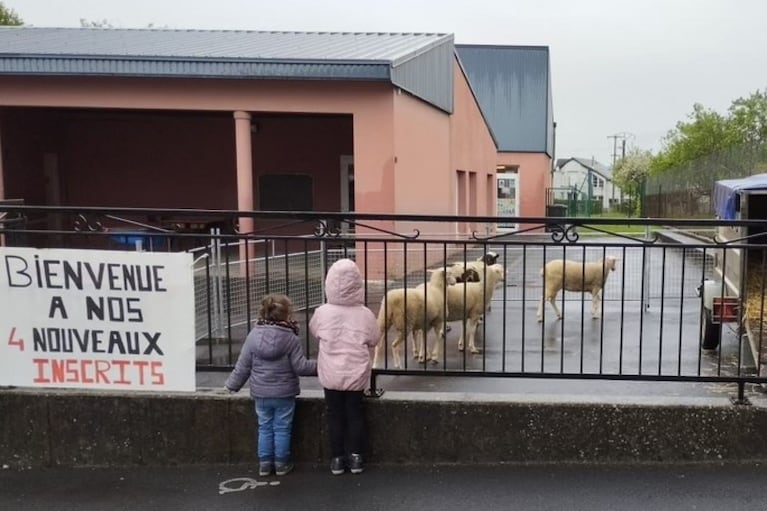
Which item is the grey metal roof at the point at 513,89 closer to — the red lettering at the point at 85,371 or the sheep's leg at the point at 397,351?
the sheep's leg at the point at 397,351

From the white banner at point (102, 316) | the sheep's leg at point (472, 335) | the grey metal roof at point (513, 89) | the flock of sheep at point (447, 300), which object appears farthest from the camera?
the grey metal roof at point (513, 89)

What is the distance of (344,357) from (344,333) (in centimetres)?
14

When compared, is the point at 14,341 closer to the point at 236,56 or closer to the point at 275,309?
the point at 275,309

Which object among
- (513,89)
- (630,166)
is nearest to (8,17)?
(513,89)

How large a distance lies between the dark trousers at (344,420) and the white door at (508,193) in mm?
27711

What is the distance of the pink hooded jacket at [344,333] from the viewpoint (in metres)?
4.18

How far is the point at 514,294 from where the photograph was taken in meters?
11.6

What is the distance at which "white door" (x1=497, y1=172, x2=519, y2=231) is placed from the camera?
31969mm

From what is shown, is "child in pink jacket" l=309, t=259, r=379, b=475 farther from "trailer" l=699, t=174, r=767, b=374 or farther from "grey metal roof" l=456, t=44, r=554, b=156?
"grey metal roof" l=456, t=44, r=554, b=156


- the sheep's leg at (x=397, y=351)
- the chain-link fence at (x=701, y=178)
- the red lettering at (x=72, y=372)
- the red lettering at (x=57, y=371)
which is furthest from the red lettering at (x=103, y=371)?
the chain-link fence at (x=701, y=178)

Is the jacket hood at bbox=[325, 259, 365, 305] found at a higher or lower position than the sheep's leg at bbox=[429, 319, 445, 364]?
higher

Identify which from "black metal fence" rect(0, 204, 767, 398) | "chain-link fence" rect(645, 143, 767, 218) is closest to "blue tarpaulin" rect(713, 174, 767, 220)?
"black metal fence" rect(0, 204, 767, 398)

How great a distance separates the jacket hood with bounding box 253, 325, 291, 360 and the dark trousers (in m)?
0.38

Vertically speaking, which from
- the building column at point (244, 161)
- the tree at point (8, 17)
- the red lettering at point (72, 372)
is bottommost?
the red lettering at point (72, 372)
